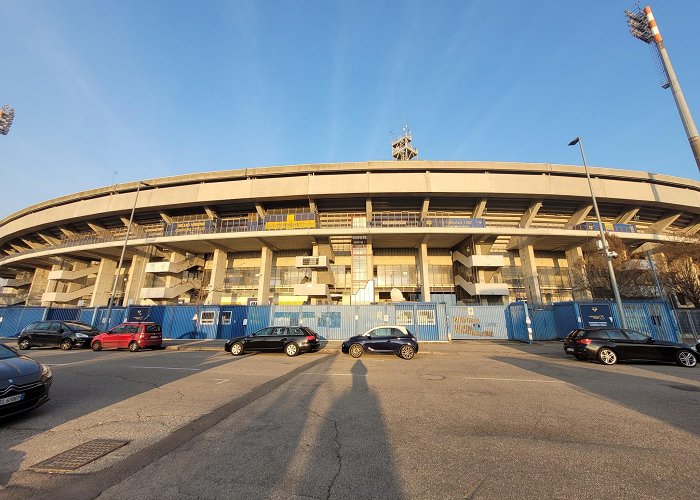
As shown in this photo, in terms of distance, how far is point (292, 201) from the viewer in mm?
36406

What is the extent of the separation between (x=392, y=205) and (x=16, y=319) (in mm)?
38637

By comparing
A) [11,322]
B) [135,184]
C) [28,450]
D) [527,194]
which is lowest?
[28,450]

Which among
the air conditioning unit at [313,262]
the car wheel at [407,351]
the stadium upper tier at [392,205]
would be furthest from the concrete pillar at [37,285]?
the car wheel at [407,351]

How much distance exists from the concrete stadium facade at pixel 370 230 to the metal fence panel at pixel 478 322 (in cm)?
924

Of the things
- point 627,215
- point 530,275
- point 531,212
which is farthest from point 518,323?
point 627,215

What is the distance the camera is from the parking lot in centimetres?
294

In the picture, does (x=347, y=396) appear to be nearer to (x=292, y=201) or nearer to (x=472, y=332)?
(x=472, y=332)

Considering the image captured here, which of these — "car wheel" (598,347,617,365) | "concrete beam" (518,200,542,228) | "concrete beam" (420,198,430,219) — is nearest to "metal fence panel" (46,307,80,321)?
"concrete beam" (420,198,430,219)

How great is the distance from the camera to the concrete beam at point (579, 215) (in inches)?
1329

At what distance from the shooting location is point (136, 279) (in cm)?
3691

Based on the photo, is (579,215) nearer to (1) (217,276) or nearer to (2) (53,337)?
(1) (217,276)

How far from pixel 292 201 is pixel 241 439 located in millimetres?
34006

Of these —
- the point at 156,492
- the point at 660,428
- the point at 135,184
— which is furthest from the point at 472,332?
the point at 135,184

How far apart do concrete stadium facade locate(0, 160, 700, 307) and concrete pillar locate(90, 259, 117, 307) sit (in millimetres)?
183
